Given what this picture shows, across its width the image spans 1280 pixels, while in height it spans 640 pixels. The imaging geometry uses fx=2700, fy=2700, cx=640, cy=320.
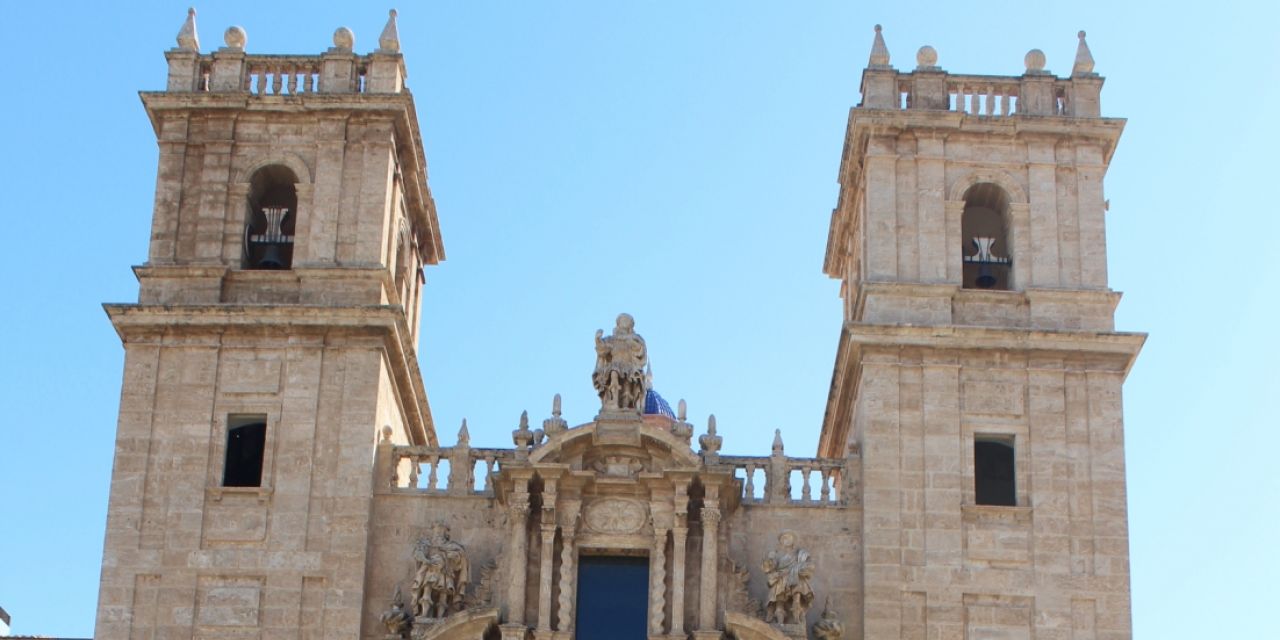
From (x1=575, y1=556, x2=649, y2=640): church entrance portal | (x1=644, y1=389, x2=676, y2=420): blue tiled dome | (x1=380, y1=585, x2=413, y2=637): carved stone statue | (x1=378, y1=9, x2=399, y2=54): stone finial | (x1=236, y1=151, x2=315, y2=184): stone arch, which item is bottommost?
(x1=380, y1=585, x2=413, y2=637): carved stone statue

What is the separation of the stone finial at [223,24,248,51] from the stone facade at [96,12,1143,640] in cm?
17

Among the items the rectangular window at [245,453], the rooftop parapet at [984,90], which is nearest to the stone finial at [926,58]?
the rooftop parapet at [984,90]

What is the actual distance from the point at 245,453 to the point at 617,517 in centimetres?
553

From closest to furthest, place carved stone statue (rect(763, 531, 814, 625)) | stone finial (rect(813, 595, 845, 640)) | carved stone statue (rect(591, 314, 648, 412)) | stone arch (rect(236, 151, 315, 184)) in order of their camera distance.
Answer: stone finial (rect(813, 595, 845, 640)) → carved stone statue (rect(763, 531, 814, 625)) → carved stone statue (rect(591, 314, 648, 412)) → stone arch (rect(236, 151, 315, 184))

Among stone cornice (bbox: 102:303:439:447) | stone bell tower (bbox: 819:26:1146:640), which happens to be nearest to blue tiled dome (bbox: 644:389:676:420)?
stone bell tower (bbox: 819:26:1146:640)

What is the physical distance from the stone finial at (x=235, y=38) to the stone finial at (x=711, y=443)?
9354mm

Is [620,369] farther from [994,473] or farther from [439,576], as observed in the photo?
[994,473]

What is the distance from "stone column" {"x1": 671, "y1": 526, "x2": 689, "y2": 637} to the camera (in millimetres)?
36219

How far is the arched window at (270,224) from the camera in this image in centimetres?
4006

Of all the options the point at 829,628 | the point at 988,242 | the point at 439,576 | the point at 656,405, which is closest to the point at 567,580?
the point at 439,576

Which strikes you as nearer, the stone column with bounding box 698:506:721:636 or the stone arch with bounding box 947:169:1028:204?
the stone column with bounding box 698:506:721:636

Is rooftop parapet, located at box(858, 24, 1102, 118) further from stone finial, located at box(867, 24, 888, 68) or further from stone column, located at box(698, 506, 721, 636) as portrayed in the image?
stone column, located at box(698, 506, 721, 636)

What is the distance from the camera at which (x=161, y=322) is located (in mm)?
37969

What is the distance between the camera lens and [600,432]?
37.4m
